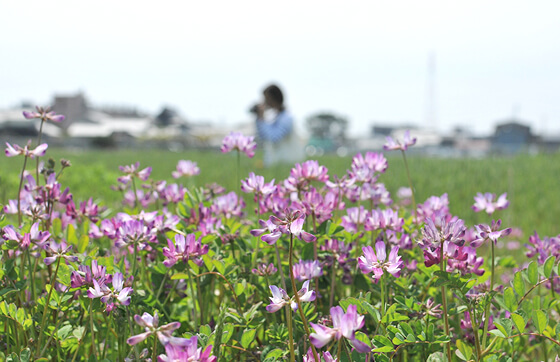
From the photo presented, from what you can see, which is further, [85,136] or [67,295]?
[85,136]

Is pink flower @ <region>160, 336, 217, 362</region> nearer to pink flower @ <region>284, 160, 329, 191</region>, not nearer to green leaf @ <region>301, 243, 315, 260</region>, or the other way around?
green leaf @ <region>301, 243, 315, 260</region>

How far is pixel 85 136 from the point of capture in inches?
1602

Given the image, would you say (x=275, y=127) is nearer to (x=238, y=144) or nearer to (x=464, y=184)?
(x=464, y=184)

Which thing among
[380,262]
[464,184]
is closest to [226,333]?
[380,262]

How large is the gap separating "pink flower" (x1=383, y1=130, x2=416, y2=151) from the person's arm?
14.3 ft

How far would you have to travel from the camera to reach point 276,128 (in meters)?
5.82

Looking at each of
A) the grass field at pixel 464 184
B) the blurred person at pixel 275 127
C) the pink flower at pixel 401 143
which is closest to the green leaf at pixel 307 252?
the pink flower at pixel 401 143

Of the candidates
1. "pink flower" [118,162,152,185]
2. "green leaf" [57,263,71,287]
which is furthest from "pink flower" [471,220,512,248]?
"pink flower" [118,162,152,185]

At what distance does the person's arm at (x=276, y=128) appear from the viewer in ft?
18.9

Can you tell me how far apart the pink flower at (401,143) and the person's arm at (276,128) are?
171 inches

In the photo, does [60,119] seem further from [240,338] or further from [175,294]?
[240,338]

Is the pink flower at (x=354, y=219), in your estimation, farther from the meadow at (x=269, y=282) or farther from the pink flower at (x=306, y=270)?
the pink flower at (x=306, y=270)

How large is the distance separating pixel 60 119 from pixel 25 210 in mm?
240

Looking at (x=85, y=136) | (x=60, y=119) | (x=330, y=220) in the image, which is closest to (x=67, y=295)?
(x=60, y=119)
